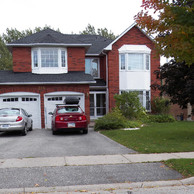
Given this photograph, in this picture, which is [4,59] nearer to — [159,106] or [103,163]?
[159,106]

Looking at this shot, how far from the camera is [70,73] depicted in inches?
749

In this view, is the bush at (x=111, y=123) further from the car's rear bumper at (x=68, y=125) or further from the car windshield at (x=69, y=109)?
the car's rear bumper at (x=68, y=125)

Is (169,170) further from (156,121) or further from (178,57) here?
(156,121)

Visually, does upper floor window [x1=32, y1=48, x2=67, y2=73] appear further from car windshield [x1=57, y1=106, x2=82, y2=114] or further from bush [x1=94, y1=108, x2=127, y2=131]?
bush [x1=94, y1=108, x2=127, y2=131]

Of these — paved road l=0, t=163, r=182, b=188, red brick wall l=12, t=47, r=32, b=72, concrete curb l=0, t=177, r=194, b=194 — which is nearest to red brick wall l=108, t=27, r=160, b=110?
red brick wall l=12, t=47, r=32, b=72

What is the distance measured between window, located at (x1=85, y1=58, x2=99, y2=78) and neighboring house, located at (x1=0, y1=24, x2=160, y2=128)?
406 millimetres

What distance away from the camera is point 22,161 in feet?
22.3

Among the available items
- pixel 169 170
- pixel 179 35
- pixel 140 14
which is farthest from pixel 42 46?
pixel 169 170

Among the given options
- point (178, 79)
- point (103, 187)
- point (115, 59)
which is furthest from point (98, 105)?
point (103, 187)

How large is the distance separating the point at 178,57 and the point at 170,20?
4.81 ft

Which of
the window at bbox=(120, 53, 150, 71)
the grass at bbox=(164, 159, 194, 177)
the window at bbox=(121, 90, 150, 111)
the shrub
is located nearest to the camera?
the grass at bbox=(164, 159, 194, 177)

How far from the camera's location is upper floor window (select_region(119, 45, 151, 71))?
797 inches

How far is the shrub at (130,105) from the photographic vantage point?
17.9 m

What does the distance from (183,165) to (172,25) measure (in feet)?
13.0
